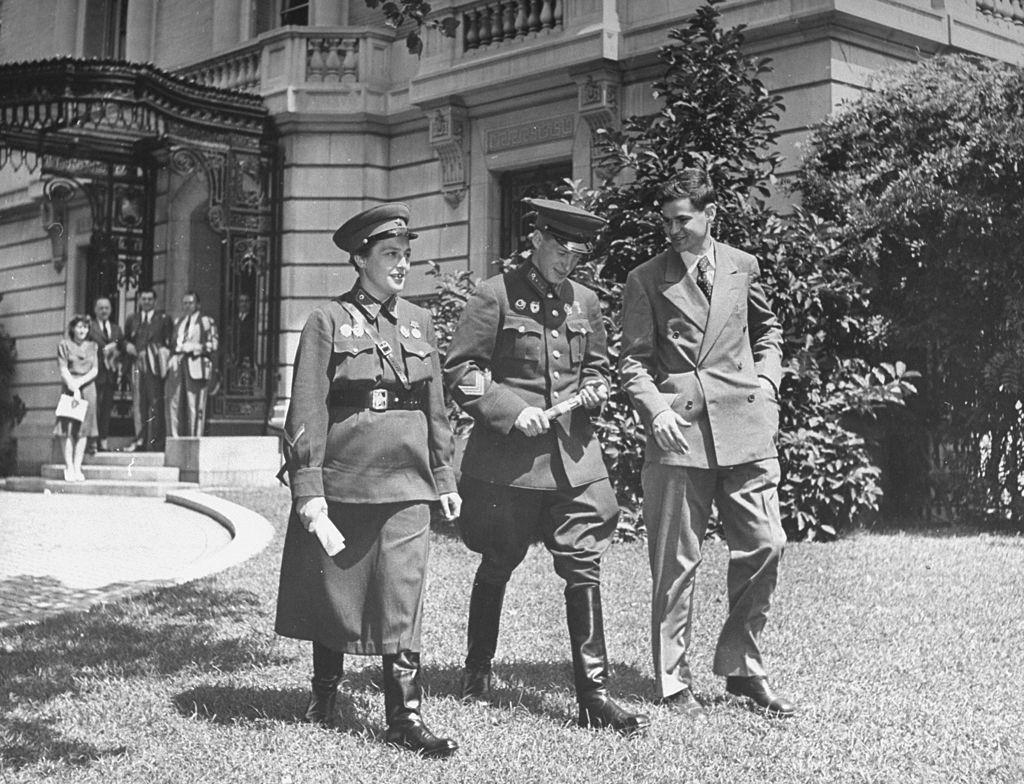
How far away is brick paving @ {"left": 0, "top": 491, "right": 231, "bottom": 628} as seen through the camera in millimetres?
8297

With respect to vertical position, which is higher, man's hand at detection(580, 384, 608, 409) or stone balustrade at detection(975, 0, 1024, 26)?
stone balustrade at detection(975, 0, 1024, 26)

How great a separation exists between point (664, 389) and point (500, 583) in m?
1.11

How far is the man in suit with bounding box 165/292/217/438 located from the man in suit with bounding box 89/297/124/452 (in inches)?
75.7

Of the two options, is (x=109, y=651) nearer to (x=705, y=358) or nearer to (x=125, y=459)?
(x=705, y=358)

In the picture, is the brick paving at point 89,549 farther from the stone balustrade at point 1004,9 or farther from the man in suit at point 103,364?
the stone balustrade at point 1004,9

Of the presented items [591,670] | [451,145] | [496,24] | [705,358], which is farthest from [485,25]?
[591,670]

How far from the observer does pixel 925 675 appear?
5.61m

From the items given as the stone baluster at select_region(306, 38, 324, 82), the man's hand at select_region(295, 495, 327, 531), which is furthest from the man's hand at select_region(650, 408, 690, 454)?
the stone baluster at select_region(306, 38, 324, 82)

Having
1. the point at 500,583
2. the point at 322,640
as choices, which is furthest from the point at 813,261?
the point at 322,640

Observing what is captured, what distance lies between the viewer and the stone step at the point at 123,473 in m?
16.0

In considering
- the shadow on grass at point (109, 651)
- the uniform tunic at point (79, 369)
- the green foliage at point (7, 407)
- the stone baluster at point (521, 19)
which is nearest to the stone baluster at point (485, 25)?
the stone baluster at point (521, 19)

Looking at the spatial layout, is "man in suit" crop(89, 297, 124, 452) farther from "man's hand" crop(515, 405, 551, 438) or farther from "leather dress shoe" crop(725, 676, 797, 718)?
"leather dress shoe" crop(725, 676, 797, 718)

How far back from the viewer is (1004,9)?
46.5 ft

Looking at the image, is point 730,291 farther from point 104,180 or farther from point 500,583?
point 104,180
